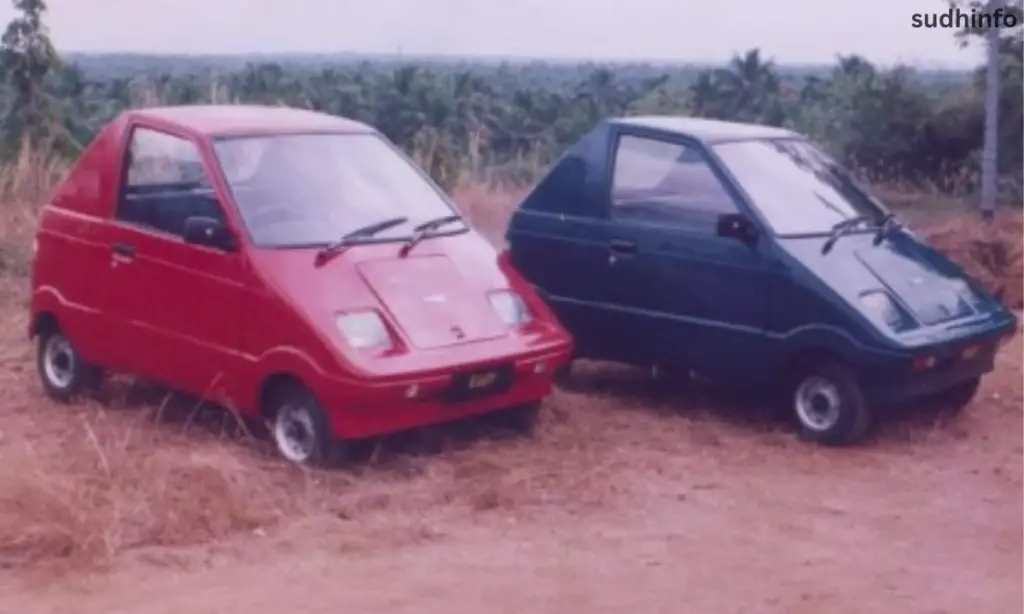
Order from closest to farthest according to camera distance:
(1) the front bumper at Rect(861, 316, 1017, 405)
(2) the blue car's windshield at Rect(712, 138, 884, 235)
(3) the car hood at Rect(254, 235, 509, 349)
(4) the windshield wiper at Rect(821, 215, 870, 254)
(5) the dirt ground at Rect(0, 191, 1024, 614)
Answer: (5) the dirt ground at Rect(0, 191, 1024, 614) < (3) the car hood at Rect(254, 235, 509, 349) < (1) the front bumper at Rect(861, 316, 1017, 405) < (4) the windshield wiper at Rect(821, 215, 870, 254) < (2) the blue car's windshield at Rect(712, 138, 884, 235)

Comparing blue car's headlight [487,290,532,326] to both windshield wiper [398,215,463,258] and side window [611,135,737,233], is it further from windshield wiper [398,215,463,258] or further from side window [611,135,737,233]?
side window [611,135,737,233]

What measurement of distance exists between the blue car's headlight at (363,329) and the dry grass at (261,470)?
1.98 ft

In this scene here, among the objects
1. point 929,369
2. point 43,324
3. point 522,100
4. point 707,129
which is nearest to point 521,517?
point 929,369

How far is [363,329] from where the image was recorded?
24.5ft

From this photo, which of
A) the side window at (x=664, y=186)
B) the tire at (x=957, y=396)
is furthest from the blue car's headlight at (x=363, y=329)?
the tire at (x=957, y=396)

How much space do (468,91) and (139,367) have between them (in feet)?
79.7

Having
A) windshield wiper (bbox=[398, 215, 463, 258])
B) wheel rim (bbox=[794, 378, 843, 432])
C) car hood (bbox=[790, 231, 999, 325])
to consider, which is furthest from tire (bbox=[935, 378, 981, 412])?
windshield wiper (bbox=[398, 215, 463, 258])

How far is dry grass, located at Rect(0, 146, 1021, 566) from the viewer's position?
6.48 m

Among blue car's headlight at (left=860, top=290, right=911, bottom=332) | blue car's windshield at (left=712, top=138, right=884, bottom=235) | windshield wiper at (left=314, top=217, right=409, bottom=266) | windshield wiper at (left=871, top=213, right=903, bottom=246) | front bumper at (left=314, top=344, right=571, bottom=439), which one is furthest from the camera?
windshield wiper at (left=871, top=213, right=903, bottom=246)

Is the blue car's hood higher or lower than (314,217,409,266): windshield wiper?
lower

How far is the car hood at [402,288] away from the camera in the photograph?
24.6 ft

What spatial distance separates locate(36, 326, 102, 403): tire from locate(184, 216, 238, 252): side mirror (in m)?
1.38

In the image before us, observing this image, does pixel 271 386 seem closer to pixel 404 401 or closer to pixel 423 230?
pixel 404 401

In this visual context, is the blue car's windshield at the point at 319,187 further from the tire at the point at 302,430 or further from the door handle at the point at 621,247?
the door handle at the point at 621,247
